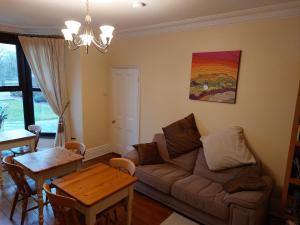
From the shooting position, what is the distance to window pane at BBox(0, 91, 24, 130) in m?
4.03

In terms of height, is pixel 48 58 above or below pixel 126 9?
below

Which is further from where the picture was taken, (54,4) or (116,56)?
(116,56)

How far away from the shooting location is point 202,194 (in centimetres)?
249

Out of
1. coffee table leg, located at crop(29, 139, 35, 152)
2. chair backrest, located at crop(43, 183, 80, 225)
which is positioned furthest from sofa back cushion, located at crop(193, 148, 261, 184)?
coffee table leg, located at crop(29, 139, 35, 152)

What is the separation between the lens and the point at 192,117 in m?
3.44

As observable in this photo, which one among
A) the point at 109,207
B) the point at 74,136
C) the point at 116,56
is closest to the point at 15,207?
the point at 109,207

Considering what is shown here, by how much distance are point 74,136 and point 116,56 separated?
1964mm

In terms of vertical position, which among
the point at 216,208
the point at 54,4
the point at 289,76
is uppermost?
the point at 54,4

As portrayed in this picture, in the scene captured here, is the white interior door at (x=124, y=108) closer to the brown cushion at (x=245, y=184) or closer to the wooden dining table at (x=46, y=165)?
the wooden dining table at (x=46, y=165)

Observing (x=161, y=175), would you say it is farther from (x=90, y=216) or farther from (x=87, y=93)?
(x=87, y=93)

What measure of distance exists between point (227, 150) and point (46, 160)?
7.72ft

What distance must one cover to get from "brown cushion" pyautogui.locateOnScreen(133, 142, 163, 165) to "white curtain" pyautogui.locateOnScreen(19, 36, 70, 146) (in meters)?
1.92

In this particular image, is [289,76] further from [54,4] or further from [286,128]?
[54,4]

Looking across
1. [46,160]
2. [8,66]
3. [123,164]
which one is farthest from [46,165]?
[8,66]
